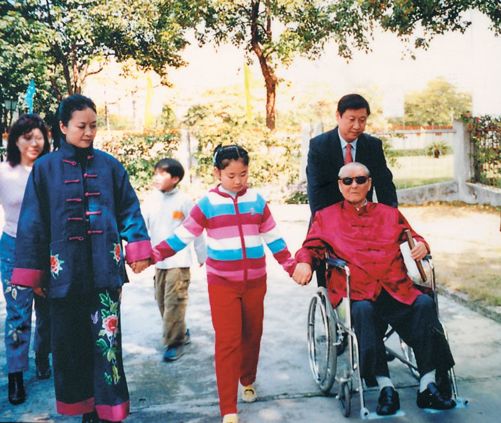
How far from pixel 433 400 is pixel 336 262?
858 millimetres

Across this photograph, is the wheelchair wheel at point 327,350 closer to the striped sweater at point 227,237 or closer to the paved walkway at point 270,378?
the paved walkway at point 270,378

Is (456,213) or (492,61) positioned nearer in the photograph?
(456,213)

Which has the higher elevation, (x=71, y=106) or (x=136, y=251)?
(x=71, y=106)

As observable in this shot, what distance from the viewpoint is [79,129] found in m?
3.00

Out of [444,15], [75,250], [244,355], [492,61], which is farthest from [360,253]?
[492,61]

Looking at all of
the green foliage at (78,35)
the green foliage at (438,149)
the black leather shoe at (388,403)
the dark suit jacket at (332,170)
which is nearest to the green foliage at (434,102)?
the green foliage at (78,35)

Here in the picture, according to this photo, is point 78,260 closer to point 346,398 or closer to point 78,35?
point 346,398

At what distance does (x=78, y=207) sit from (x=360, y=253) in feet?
5.24

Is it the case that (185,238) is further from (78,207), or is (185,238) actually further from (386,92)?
(386,92)

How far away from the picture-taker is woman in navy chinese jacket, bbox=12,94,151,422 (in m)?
2.98

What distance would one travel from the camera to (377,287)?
3.41m

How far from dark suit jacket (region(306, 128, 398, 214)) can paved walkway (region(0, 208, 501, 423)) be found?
3.71ft

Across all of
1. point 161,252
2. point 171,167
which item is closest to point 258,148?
point 171,167

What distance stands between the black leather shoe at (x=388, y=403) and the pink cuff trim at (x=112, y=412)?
50.5 inches
